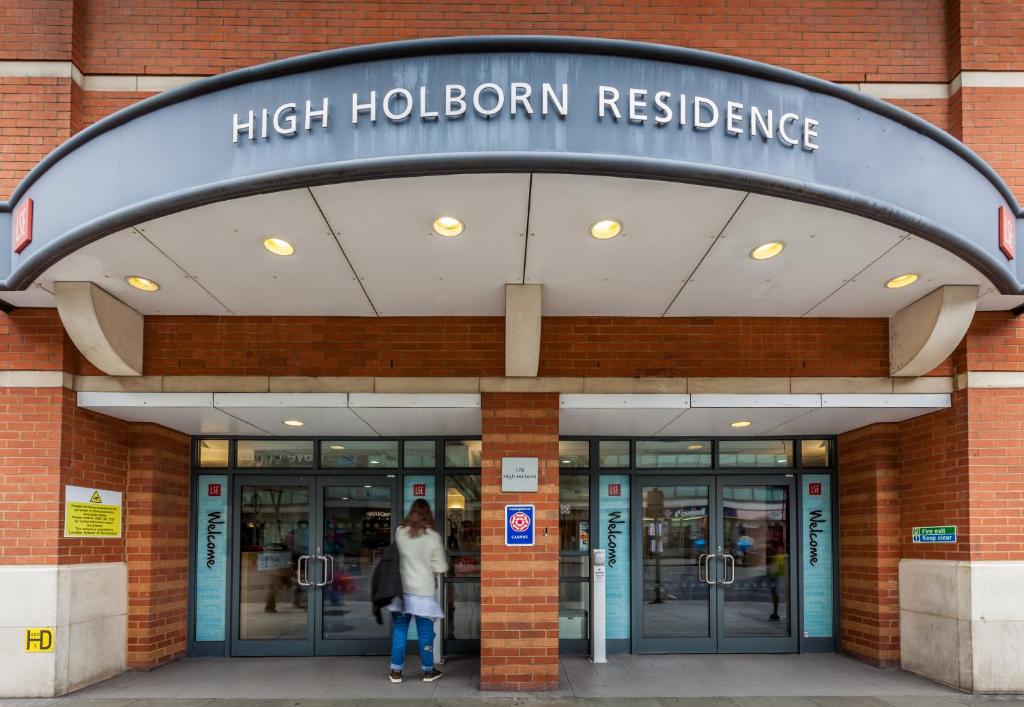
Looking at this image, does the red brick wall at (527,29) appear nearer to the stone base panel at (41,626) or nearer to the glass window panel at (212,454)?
the glass window panel at (212,454)

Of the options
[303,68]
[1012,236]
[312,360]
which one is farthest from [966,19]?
[312,360]

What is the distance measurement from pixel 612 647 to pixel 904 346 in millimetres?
4613

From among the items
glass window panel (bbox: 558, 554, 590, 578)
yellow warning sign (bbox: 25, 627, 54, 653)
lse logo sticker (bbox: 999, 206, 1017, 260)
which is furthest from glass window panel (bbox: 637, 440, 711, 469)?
yellow warning sign (bbox: 25, 627, 54, 653)

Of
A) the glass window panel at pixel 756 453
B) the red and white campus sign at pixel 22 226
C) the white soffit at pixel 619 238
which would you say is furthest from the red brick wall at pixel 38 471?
the glass window panel at pixel 756 453

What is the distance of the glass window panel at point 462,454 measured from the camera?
31.7ft

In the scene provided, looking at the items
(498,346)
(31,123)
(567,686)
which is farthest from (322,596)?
(31,123)

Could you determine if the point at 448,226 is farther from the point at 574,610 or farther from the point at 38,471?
the point at 574,610

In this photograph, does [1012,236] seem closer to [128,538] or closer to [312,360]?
[312,360]

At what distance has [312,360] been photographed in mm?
7953

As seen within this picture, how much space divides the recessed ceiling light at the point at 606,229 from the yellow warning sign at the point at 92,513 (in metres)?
5.42

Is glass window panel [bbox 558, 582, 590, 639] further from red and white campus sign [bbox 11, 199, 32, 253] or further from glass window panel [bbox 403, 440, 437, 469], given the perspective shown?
red and white campus sign [bbox 11, 199, 32, 253]

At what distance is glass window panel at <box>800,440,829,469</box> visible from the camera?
9945mm

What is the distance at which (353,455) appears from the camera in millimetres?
9672

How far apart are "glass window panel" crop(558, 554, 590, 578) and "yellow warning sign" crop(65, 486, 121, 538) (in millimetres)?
4795
